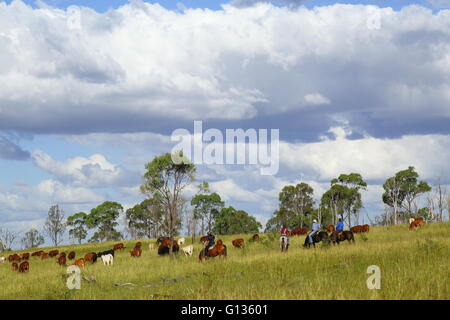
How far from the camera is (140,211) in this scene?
86.8 meters

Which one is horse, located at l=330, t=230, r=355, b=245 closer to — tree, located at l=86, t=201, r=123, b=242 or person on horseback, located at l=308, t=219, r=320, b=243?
person on horseback, located at l=308, t=219, r=320, b=243

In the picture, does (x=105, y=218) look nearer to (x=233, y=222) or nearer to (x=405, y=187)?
(x=233, y=222)

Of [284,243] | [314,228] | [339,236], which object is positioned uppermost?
[314,228]

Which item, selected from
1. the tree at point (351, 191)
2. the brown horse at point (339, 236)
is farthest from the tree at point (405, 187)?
the brown horse at point (339, 236)

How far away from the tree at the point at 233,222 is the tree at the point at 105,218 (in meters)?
18.4

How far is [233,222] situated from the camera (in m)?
79.9

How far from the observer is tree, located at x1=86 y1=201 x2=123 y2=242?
84.6m

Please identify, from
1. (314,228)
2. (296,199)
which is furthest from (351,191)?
(314,228)

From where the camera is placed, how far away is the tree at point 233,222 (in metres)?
79.5

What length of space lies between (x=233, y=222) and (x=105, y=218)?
75.6ft

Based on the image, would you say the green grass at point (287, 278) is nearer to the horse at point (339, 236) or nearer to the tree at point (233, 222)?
the horse at point (339, 236)
